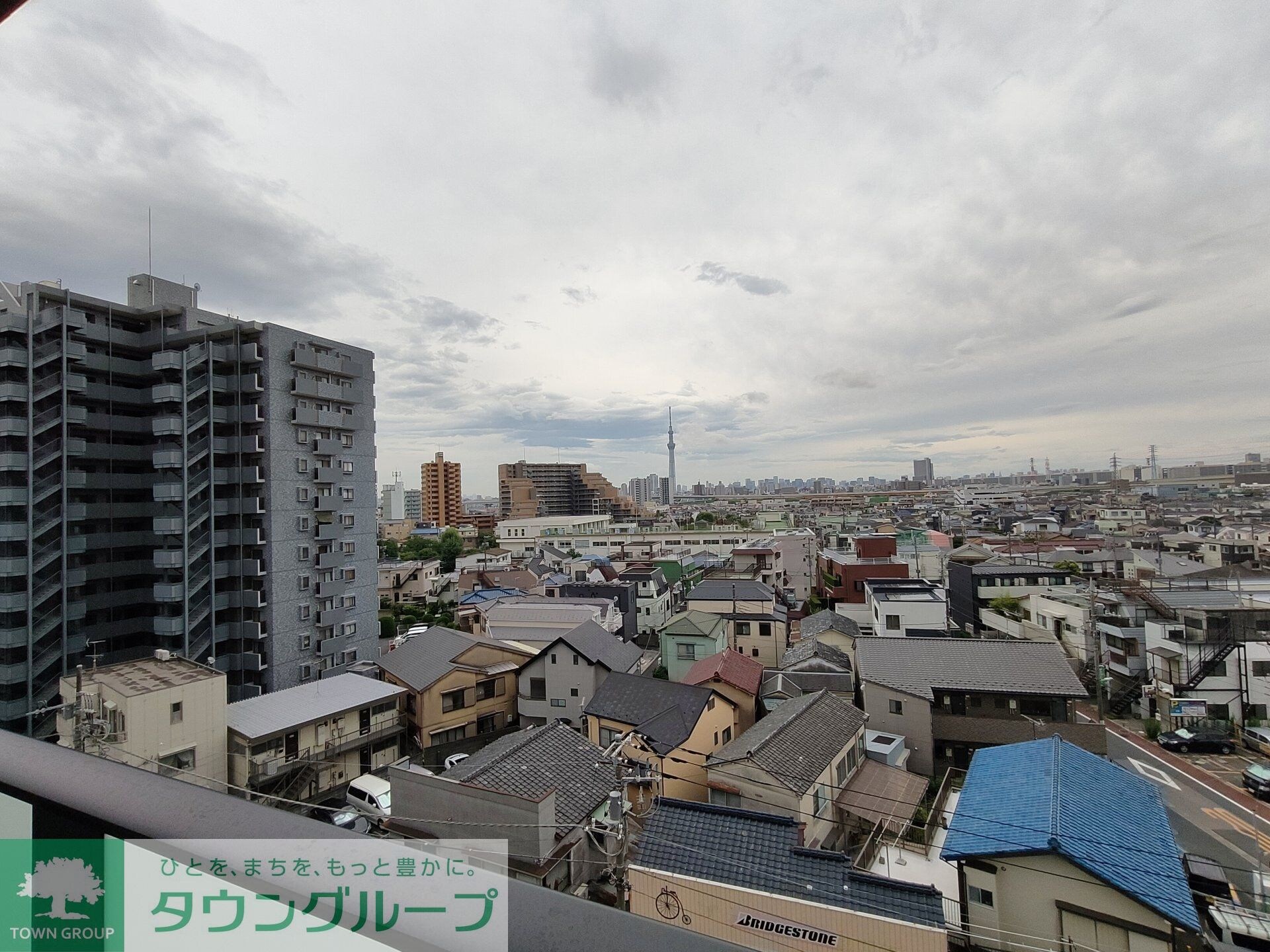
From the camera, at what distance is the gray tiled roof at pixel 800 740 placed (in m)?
6.21

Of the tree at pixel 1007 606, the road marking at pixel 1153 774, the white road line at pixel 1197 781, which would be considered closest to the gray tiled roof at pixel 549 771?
Result: the road marking at pixel 1153 774

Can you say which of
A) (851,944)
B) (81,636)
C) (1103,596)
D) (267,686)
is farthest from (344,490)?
(1103,596)

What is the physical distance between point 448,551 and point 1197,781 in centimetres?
2586

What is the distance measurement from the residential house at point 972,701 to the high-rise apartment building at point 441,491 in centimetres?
4188

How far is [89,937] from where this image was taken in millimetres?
591

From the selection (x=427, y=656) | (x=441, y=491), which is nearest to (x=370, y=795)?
(x=427, y=656)

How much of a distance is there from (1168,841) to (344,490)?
→ 541 inches

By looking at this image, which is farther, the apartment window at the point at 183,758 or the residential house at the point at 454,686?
the residential house at the point at 454,686

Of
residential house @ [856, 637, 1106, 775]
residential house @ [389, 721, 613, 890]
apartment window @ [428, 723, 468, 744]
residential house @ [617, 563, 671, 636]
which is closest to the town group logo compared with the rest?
residential house @ [389, 721, 613, 890]

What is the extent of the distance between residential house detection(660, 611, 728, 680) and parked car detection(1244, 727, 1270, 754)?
7.98 meters

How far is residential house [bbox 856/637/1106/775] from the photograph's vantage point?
8086mm

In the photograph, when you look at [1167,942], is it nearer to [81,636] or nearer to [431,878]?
[431,878]

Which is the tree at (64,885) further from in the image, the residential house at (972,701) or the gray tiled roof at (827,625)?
the gray tiled roof at (827,625)

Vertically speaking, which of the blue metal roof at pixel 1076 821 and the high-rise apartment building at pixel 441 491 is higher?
the high-rise apartment building at pixel 441 491
